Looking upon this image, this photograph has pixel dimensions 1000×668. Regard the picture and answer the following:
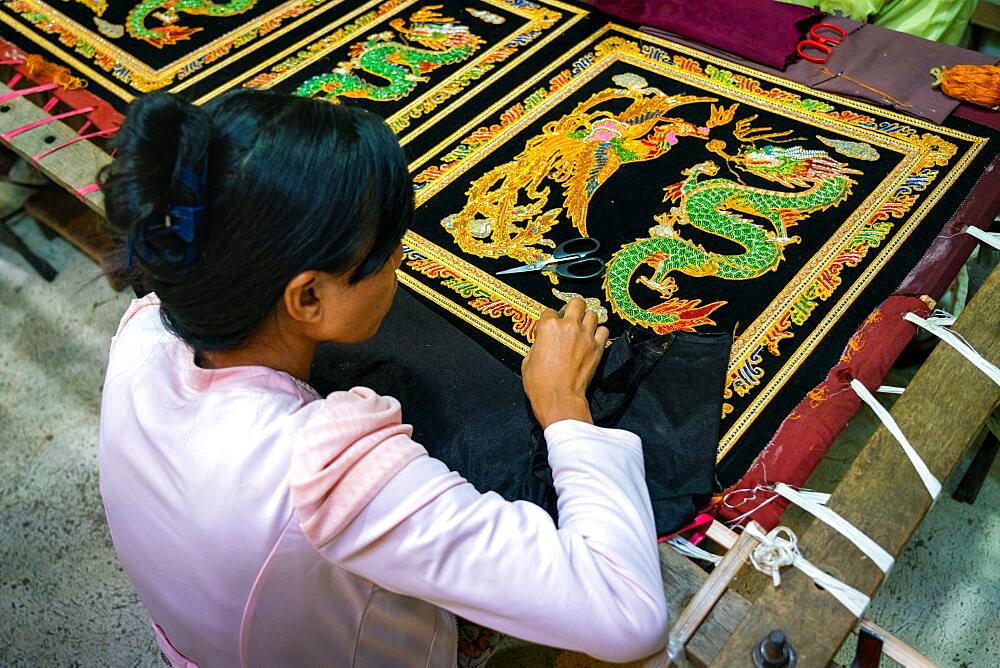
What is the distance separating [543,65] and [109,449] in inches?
58.2

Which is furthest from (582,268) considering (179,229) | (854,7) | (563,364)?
(854,7)

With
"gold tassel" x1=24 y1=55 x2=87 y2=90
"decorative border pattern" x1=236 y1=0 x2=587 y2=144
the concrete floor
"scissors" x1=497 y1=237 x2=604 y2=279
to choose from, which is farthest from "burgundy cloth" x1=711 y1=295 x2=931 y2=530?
"gold tassel" x1=24 y1=55 x2=87 y2=90

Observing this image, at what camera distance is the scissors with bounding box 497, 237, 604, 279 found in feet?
5.33

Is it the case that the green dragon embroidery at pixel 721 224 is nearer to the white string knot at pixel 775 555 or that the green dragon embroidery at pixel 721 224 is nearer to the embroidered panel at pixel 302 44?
the white string knot at pixel 775 555

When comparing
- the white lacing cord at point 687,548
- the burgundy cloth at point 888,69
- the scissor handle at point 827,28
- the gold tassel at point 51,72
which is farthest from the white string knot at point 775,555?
the gold tassel at point 51,72

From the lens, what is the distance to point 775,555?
108 centimetres

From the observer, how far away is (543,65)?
214 cm

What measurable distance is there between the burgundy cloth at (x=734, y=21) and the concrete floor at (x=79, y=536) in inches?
38.3

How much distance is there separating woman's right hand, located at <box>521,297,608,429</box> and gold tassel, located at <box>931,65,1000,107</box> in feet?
3.66

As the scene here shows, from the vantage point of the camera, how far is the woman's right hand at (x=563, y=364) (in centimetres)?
120

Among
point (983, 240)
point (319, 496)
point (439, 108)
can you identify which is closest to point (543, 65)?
point (439, 108)

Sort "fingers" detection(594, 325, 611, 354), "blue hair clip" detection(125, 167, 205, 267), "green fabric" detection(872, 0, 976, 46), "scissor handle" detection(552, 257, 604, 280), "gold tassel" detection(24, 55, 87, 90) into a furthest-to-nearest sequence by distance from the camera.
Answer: "green fabric" detection(872, 0, 976, 46) → "gold tassel" detection(24, 55, 87, 90) → "scissor handle" detection(552, 257, 604, 280) → "fingers" detection(594, 325, 611, 354) → "blue hair clip" detection(125, 167, 205, 267)

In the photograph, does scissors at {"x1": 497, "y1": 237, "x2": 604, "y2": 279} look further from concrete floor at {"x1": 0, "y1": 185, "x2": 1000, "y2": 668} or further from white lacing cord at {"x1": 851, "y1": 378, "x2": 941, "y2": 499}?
concrete floor at {"x1": 0, "y1": 185, "x2": 1000, "y2": 668}

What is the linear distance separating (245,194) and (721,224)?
1065 millimetres
